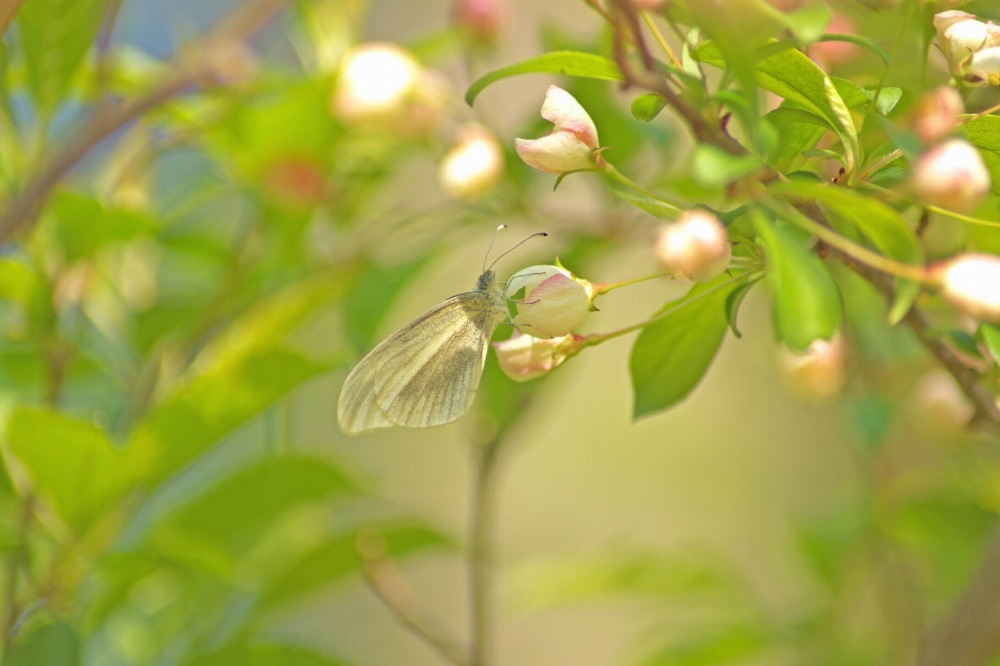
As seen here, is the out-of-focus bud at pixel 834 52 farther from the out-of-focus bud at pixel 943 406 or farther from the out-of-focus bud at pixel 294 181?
the out-of-focus bud at pixel 294 181

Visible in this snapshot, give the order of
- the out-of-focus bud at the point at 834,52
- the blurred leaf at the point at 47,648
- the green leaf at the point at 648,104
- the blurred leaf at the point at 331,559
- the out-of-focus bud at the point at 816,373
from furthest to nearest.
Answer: the out-of-focus bud at the point at 816,373, the blurred leaf at the point at 331,559, the out-of-focus bud at the point at 834,52, the blurred leaf at the point at 47,648, the green leaf at the point at 648,104

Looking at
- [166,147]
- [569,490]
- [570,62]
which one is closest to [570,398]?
[569,490]

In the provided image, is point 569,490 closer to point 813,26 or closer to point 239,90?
point 239,90

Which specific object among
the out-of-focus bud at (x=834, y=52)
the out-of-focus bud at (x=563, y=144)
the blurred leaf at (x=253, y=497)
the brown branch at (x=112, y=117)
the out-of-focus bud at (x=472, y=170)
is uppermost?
the out-of-focus bud at (x=563, y=144)

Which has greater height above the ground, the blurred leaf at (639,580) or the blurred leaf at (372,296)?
the blurred leaf at (372,296)

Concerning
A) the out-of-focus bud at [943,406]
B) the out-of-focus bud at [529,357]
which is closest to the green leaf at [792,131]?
Answer: the out-of-focus bud at [529,357]

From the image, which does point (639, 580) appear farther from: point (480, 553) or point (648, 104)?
point (648, 104)

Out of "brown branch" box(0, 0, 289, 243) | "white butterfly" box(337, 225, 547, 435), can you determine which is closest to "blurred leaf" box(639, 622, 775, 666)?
"white butterfly" box(337, 225, 547, 435)

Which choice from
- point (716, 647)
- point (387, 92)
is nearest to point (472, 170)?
point (387, 92)
